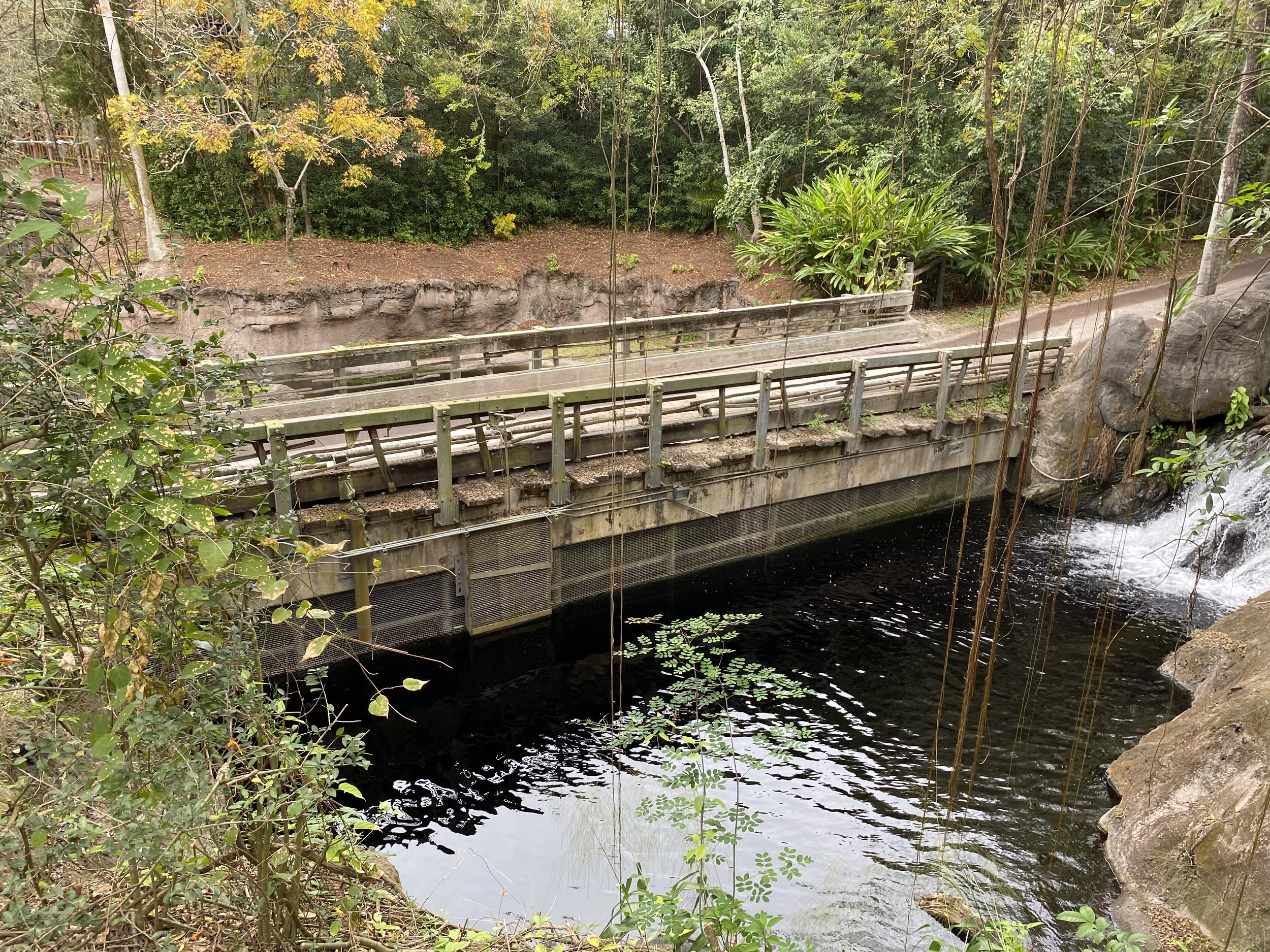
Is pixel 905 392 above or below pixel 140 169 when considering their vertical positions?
below

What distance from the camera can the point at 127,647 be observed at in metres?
2.59

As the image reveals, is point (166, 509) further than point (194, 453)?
No

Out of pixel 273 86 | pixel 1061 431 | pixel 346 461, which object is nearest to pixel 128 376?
pixel 346 461

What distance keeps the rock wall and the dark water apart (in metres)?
9.50

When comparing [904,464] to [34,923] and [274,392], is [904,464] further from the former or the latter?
[34,923]

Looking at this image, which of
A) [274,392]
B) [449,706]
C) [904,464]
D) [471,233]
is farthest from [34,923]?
[471,233]

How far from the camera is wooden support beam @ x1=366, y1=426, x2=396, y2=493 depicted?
27.3 ft

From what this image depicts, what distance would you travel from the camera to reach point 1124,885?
5.68 metres

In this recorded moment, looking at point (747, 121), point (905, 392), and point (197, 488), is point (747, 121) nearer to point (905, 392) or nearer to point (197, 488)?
point (905, 392)

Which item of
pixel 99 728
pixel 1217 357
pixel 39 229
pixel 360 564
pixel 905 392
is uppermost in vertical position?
pixel 39 229

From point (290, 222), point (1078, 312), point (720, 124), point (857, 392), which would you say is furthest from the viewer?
point (720, 124)

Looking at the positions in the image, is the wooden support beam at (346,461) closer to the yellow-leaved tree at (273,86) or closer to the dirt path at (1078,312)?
the yellow-leaved tree at (273,86)

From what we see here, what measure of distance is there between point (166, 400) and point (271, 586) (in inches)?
25.9

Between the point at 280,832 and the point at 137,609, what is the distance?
1308mm
